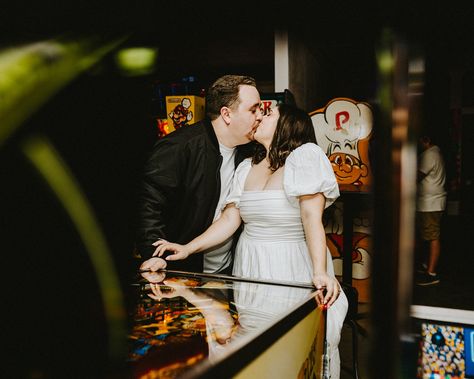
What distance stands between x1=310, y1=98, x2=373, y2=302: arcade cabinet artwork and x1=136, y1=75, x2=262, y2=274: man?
1867mm

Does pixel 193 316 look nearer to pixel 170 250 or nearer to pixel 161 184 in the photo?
pixel 170 250

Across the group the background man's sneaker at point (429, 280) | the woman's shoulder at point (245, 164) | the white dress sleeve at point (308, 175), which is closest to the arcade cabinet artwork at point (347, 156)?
the background man's sneaker at point (429, 280)

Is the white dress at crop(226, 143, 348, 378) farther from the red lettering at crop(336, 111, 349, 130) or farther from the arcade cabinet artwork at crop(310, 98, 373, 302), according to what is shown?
the red lettering at crop(336, 111, 349, 130)

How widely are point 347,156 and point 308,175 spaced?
2.26m

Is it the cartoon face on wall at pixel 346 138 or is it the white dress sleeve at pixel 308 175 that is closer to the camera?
the white dress sleeve at pixel 308 175

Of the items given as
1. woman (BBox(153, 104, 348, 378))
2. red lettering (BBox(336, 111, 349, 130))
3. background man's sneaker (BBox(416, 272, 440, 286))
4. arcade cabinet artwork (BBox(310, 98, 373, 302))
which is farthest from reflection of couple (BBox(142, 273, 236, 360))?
background man's sneaker (BBox(416, 272, 440, 286))

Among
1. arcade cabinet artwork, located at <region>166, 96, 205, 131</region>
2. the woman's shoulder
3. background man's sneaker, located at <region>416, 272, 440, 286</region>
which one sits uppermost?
arcade cabinet artwork, located at <region>166, 96, 205, 131</region>

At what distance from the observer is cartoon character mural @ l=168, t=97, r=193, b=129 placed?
13.3 feet

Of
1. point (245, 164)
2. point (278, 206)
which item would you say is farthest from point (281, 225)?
point (245, 164)

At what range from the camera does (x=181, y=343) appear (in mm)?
1137

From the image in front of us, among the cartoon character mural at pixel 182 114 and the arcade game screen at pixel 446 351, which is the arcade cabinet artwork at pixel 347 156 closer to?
the cartoon character mural at pixel 182 114

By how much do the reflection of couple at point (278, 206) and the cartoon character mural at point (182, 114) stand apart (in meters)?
2.01

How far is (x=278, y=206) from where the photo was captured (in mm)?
1960

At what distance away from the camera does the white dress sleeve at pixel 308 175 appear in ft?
5.81
